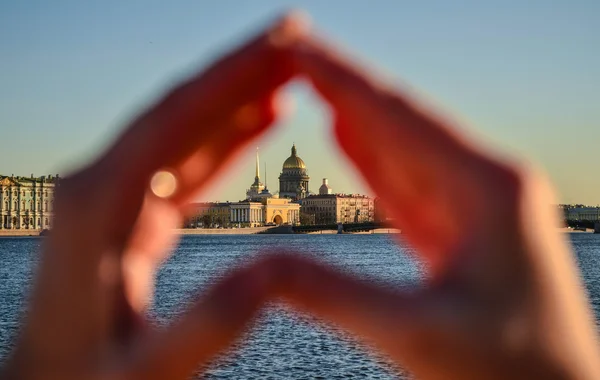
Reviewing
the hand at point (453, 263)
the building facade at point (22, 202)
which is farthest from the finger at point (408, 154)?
the building facade at point (22, 202)

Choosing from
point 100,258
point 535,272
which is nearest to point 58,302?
point 100,258

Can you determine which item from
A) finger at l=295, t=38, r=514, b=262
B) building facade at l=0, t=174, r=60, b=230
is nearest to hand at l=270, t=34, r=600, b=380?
finger at l=295, t=38, r=514, b=262

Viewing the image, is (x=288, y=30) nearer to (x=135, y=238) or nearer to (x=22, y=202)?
(x=135, y=238)

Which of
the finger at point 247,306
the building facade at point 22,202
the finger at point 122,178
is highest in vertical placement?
the building facade at point 22,202

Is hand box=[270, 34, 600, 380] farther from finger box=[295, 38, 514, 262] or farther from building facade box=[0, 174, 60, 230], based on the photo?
building facade box=[0, 174, 60, 230]

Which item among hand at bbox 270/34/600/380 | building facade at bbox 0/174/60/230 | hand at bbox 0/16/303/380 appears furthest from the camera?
building facade at bbox 0/174/60/230

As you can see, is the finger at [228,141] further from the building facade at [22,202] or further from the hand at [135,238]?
the building facade at [22,202]
